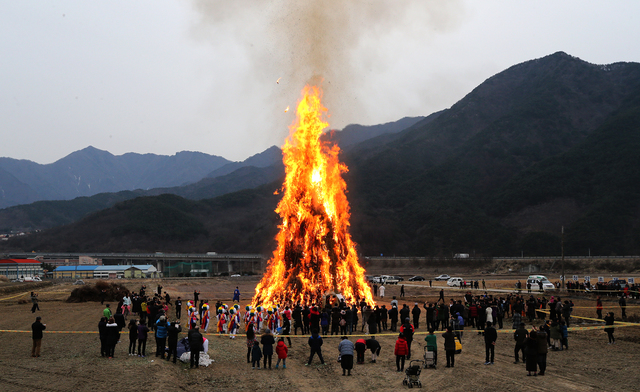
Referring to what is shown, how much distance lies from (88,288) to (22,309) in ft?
30.1

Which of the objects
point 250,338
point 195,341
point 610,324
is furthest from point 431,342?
point 610,324

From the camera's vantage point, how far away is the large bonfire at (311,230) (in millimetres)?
39812

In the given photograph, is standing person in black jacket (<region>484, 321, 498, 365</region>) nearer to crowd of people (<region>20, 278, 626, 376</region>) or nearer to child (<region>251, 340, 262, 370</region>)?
crowd of people (<region>20, 278, 626, 376</region>)

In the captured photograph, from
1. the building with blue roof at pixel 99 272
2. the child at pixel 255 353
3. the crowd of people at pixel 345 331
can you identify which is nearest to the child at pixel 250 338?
the crowd of people at pixel 345 331

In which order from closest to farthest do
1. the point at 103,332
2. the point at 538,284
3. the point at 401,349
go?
the point at 401,349, the point at 103,332, the point at 538,284

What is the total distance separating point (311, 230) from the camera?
41.4m

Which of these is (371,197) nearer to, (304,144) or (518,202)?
(518,202)

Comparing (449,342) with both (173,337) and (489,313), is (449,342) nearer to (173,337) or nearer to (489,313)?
(489,313)

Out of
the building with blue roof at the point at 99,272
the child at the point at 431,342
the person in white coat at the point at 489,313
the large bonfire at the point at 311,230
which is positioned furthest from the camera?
the building with blue roof at the point at 99,272

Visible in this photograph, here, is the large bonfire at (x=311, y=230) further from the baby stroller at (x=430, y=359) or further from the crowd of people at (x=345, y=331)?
the baby stroller at (x=430, y=359)

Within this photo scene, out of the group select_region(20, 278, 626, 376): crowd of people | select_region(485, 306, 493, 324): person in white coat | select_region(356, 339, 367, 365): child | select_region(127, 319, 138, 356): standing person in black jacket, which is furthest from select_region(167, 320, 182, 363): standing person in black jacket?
select_region(485, 306, 493, 324): person in white coat

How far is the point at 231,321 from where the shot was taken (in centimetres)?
2856

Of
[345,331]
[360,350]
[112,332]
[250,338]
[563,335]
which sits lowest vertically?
[345,331]

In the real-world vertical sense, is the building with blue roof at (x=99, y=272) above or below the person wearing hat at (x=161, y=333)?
below
